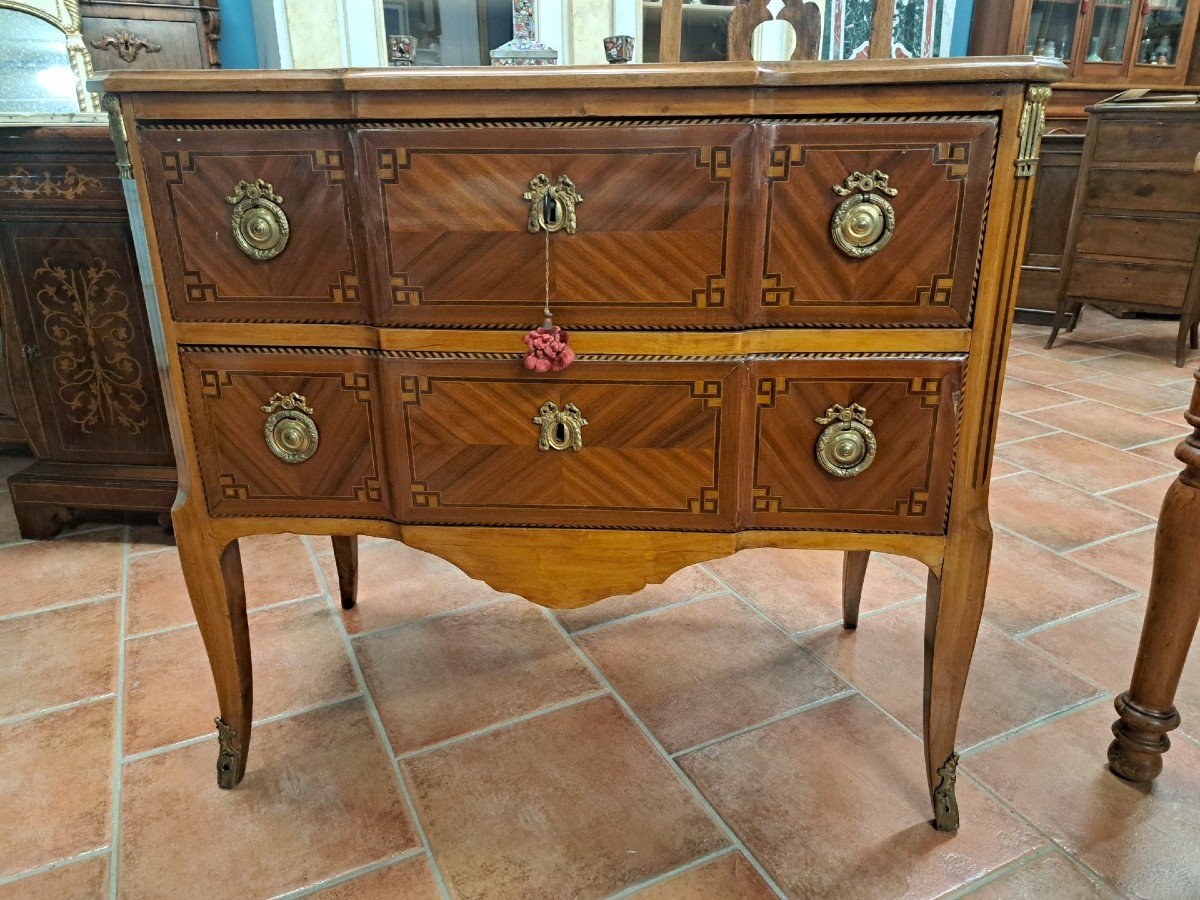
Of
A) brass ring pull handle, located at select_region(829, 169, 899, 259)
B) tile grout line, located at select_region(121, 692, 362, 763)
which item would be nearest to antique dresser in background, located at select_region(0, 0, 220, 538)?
tile grout line, located at select_region(121, 692, 362, 763)

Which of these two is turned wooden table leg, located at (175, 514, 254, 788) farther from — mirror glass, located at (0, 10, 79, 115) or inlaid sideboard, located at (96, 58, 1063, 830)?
mirror glass, located at (0, 10, 79, 115)

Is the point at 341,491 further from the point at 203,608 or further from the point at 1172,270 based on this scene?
Answer: the point at 1172,270

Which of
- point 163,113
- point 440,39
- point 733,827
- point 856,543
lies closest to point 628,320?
point 856,543

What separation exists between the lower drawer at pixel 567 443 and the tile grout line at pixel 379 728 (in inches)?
18.8

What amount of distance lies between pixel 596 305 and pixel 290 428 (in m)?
0.44

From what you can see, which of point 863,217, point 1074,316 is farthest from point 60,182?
point 1074,316

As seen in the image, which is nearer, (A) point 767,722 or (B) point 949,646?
(B) point 949,646

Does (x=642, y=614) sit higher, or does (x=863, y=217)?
(x=863, y=217)

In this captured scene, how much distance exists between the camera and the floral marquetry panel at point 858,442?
1.05 metres

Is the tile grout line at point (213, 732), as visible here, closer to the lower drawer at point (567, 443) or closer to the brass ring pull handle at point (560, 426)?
the lower drawer at point (567, 443)

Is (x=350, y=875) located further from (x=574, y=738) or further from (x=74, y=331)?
(x=74, y=331)

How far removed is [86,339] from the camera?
82.6 inches

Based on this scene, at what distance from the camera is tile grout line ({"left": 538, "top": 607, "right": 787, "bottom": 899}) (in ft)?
3.92

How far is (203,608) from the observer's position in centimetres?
126
